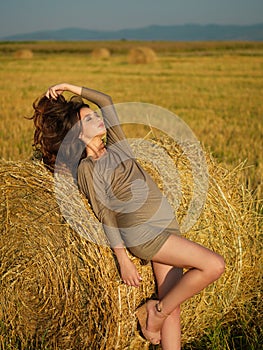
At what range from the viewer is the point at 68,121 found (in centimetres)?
333

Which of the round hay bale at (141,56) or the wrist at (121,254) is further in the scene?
the round hay bale at (141,56)

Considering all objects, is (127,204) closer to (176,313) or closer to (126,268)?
(126,268)

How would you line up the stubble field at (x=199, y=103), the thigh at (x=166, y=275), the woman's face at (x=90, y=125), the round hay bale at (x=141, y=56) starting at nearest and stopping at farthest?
the thigh at (x=166, y=275)
the woman's face at (x=90, y=125)
the stubble field at (x=199, y=103)
the round hay bale at (x=141, y=56)

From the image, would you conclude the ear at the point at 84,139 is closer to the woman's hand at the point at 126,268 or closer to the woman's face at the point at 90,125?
the woman's face at the point at 90,125

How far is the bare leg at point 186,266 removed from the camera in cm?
290

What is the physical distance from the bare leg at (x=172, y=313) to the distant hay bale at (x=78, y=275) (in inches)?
3.9

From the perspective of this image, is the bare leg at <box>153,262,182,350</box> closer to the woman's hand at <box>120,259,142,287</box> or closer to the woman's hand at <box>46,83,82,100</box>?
the woman's hand at <box>120,259,142,287</box>

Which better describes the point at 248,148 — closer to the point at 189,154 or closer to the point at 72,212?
the point at 189,154

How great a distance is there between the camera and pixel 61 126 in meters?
3.33

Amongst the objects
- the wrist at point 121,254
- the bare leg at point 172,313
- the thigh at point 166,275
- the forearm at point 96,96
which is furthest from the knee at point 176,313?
the forearm at point 96,96

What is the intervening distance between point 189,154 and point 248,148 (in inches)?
186

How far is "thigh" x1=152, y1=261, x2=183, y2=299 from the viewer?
10.2 ft

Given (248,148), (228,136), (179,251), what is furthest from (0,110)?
(179,251)

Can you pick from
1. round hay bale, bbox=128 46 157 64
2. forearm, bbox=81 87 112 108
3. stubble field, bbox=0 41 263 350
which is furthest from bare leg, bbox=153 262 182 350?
round hay bale, bbox=128 46 157 64
